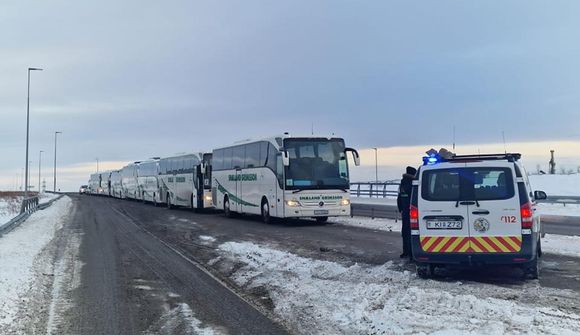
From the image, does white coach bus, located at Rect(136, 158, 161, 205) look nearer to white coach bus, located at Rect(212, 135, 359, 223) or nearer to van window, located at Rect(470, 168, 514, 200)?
white coach bus, located at Rect(212, 135, 359, 223)

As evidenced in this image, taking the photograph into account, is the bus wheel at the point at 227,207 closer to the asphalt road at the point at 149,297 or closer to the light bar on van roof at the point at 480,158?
the asphalt road at the point at 149,297

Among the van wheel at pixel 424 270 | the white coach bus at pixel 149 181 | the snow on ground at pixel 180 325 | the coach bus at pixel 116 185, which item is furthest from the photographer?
the coach bus at pixel 116 185

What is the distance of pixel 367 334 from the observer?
6.90 metres

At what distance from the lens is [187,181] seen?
37250mm

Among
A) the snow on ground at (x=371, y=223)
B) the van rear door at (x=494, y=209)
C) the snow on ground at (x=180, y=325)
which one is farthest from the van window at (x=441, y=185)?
the snow on ground at (x=371, y=223)

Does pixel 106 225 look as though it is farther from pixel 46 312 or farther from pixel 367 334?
pixel 367 334

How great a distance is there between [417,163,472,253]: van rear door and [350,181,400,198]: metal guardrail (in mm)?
33577

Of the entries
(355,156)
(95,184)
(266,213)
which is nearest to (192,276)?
(355,156)

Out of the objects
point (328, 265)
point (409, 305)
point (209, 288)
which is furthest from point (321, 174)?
point (409, 305)

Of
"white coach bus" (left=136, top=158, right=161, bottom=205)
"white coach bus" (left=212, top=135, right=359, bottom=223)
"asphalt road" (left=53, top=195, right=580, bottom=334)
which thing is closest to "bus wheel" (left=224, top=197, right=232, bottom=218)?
"white coach bus" (left=212, top=135, right=359, bottom=223)

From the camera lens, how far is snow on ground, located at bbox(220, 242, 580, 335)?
275 inches

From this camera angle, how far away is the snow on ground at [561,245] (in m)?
13.9

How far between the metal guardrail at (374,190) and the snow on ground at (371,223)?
17.9 meters

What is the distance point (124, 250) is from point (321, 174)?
31.0ft
